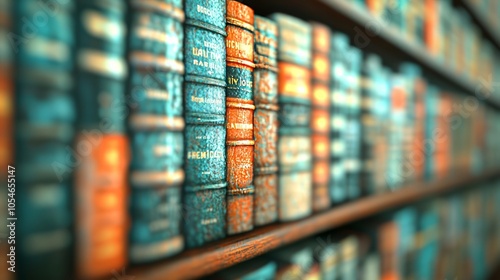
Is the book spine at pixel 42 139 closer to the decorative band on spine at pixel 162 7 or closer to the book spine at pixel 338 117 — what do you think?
the decorative band on spine at pixel 162 7

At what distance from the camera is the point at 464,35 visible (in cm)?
154

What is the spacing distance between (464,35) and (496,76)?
0.68 m

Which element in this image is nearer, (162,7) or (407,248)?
(162,7)

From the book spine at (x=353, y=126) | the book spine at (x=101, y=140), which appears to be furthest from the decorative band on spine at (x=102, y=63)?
the book spine at (x=353, y=126)

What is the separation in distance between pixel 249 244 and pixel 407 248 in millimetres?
722

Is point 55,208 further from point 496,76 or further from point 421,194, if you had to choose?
point 496,76

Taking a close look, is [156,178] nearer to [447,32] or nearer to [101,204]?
[101,204]

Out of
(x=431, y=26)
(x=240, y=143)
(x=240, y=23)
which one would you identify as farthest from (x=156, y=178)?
(x=431, y=26)

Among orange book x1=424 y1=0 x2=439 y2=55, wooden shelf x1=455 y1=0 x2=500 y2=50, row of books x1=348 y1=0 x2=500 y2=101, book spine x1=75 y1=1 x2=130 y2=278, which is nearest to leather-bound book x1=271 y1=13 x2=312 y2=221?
row of books x1=348 y1=0 x2=500 y2=101

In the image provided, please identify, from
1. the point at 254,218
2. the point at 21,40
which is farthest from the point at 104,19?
the point at 254,218

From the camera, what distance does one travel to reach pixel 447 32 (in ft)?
4.47

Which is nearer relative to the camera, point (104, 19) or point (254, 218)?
point (104, 19)

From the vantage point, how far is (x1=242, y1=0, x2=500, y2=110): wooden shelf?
0.78m

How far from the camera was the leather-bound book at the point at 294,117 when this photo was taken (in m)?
0.70
